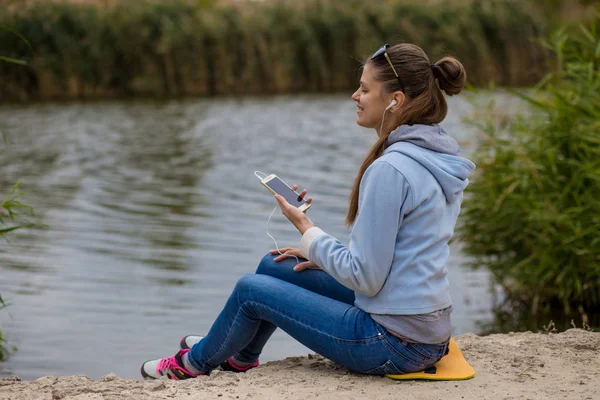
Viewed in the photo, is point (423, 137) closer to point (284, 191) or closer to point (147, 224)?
point (284, 191)

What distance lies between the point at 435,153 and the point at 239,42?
16.8 metres

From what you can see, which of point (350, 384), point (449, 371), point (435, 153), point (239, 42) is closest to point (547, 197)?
point (449, 371)

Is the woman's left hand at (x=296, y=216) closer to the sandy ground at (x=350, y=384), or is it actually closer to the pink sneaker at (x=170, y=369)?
the sandy ground at (x=350, y=384)

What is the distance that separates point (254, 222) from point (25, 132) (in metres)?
7.02

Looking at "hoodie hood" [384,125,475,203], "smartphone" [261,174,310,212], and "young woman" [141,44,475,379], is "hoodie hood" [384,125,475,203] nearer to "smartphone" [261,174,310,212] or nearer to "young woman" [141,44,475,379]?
"young woman" [141,44,475,379]

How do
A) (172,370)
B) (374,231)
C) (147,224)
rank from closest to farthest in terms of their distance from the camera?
1. (374,231)
2. (172,370)
3. (147,224)

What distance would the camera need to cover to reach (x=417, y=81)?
280 cm

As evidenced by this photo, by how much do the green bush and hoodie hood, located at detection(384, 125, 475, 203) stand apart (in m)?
2.09

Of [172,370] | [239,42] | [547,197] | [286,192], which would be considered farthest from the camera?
[239,42]

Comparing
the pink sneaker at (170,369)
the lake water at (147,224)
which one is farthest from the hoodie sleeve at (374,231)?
the lake water at (147,224)

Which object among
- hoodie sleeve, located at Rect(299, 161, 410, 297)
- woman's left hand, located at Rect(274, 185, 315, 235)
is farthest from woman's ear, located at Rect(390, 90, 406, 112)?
woman's left hand, located at Rect(274, 185, 315, 235)

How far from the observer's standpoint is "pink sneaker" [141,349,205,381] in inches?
126

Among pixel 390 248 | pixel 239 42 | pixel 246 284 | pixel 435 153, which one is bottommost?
pixel 246 284

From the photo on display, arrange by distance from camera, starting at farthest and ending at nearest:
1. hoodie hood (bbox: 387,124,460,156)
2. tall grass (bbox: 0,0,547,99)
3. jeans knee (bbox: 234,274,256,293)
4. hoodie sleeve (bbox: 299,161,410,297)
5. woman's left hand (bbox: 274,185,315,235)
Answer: tall grass (bbox: 0,0,547,99)
jeans knee (bbox: 234,274,256,293)
woman's left hand (bbox: 274,185,315,235)
hoodie hood (bbox: 387,124,460,156)
hoodie sleeve (bbox: 299,161,410,297)
